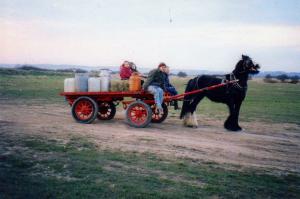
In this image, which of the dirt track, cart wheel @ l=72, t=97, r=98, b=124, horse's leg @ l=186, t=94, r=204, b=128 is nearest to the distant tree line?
the dirt track

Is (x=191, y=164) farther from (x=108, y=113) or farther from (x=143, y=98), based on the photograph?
(x=108, y=113)

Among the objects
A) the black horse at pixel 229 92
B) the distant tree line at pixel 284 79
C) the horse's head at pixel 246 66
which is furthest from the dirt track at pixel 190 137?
the distant tree line at pixel 284 79

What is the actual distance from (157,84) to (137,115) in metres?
1.17

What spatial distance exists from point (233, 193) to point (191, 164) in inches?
63.6

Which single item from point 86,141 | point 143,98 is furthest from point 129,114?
point 86,141

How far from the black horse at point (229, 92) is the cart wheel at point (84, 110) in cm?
297

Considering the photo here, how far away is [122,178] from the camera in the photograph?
6.43 m

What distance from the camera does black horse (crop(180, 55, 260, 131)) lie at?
1123 cm

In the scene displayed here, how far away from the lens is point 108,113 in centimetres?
1305

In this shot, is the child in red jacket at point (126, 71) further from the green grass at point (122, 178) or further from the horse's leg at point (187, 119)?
the green grass at point (122, 178)

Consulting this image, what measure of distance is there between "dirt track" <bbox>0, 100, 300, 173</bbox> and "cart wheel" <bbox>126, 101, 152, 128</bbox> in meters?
0.24

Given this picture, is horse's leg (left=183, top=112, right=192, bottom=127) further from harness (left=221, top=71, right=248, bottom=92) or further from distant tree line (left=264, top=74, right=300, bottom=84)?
distant tree line (left=264, top=74, right=300, bottom=84)

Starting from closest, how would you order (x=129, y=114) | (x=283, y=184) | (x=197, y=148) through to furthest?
1. (x=283, y=184)
2. (x=197, y=148)
3. (x=129, y=114)

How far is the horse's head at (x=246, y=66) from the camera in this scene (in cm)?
1112
